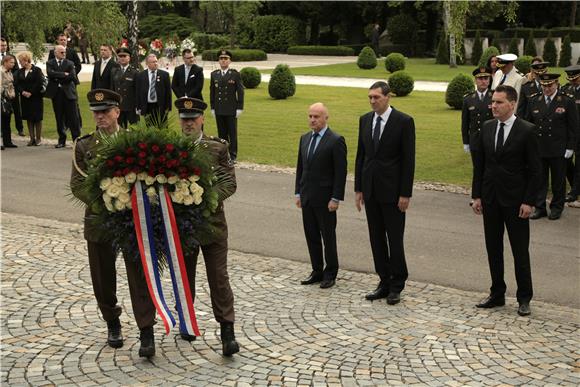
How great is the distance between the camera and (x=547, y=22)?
5806cm

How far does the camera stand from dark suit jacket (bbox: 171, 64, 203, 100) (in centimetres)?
1725

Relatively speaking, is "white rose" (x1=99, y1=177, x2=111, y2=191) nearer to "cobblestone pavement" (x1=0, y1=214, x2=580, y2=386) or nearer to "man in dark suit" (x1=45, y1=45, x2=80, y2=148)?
"cobblestone pavement" (x1=0, y1=214, x2=580, y2=386)

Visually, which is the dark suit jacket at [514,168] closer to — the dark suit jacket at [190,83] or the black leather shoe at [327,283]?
the black leather shoe at [327,283]

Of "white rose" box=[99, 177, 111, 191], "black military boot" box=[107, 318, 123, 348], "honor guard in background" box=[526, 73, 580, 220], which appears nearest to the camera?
"white rose" box=[99, 177, 111, 191]

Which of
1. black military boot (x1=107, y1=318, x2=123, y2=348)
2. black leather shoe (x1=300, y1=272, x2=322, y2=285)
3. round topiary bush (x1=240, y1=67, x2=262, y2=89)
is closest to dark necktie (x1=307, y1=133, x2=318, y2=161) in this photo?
black leather shoe (x1=300, y1=272, x2=322, y2=285)

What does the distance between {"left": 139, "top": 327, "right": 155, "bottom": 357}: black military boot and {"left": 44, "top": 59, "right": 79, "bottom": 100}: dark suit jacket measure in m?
13.1

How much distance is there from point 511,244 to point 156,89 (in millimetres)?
10788

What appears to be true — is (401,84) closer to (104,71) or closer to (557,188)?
(104,71)

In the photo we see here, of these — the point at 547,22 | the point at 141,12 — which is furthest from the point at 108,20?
the point at 141,12

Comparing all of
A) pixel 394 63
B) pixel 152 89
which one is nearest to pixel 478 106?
pixel 152 89

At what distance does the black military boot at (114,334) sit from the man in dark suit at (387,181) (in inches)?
102

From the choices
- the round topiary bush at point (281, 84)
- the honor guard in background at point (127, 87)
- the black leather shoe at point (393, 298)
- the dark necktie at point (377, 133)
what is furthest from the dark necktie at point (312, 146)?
the round topiary bush at point (281, 84)

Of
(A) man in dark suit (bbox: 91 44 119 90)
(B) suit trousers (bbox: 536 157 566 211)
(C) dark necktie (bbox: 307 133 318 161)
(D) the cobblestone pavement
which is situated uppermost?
(A) man in dark suit (bbox: 91 44 119 90)

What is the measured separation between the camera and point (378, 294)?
833 centimetres
